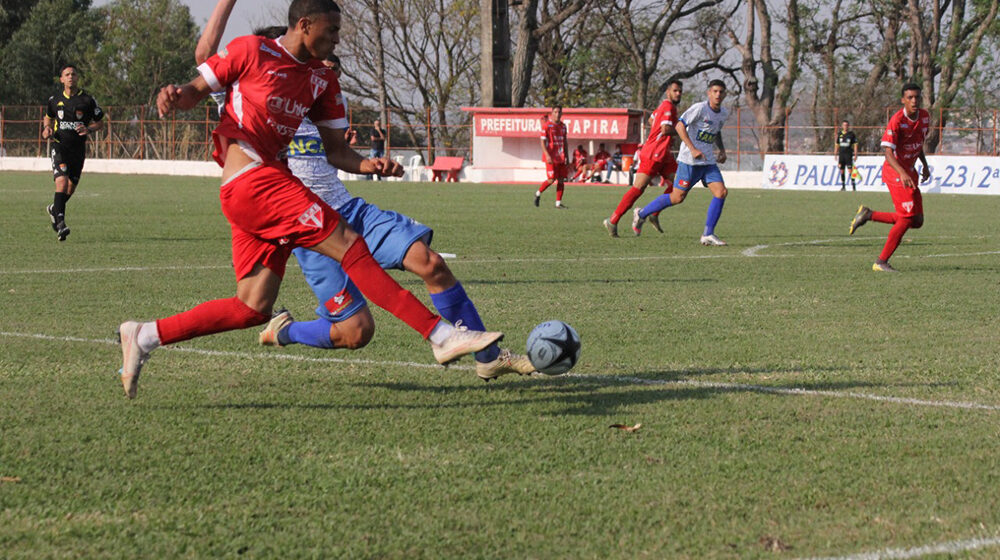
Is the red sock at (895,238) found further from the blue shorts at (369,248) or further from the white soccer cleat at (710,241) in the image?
the blue shorts at (369,248)

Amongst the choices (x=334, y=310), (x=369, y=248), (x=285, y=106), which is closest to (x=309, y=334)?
(x=334, y=310)

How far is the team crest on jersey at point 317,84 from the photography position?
543cm

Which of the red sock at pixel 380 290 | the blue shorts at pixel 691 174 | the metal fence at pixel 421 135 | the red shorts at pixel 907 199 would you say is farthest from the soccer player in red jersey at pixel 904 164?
the metal fence at pixel 421 135

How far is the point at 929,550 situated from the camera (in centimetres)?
344

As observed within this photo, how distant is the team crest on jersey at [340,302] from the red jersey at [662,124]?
1050cm

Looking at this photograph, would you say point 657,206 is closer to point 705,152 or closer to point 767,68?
point 705,152

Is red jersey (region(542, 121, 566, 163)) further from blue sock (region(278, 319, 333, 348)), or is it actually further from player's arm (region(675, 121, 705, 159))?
blue sock (region(278, 319, 333, 348))

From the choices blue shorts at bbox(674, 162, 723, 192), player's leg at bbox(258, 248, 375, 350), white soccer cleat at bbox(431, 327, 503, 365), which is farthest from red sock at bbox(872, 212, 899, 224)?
white soccer cleat at bbox(431, 327, 503, 365)

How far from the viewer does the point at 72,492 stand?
4012 mm

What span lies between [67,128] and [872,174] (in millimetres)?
26661

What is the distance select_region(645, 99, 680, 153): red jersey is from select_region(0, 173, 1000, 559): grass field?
578 cm

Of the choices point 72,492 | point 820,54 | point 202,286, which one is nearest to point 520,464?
point 72,492

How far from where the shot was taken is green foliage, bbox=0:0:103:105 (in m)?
67.8

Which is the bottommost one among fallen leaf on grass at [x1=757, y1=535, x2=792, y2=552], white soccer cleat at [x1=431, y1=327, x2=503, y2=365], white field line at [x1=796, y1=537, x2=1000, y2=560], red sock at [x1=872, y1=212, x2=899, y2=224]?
fallen leaf on grass at [x1=757, y1=535, x2=792, y2=552]
